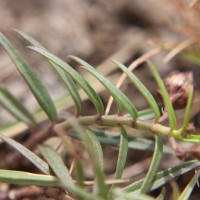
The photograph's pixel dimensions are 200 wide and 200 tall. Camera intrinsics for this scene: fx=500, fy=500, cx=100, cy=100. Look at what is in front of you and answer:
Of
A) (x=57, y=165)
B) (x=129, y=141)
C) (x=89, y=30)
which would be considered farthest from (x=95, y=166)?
(x=89, y=30)

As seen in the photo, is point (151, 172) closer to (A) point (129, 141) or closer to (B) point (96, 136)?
(B) point (96, 136)

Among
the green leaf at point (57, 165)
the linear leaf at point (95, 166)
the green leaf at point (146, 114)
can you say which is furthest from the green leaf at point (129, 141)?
the linear leaf at point (95, 166)

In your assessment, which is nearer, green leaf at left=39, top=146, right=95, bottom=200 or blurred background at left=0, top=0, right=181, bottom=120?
green leaf at left=39, top=146, right=95, bottom=200

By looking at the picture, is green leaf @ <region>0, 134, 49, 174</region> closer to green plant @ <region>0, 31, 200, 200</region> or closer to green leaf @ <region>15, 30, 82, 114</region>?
green plant @ <region>0, 31, 200, 200</region>

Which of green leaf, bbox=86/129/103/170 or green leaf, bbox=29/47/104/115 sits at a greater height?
green leaf, bbox=29/47/104/115

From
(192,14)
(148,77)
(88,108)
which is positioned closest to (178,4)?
(192,14)

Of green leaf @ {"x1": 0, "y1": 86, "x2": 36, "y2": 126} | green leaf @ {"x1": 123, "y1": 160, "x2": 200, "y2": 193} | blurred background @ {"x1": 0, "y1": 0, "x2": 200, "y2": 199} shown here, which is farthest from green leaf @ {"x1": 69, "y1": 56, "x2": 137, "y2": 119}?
blurred background @ {"x1": 0, "y1": 0, "x2": 200, "y2": 199}

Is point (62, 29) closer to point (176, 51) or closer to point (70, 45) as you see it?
point (70, 45)

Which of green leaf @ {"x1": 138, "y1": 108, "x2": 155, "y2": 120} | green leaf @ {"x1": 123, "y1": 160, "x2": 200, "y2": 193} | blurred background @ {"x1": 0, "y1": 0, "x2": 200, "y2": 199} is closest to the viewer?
green leaf @ {"x1": 123, "y1": 160, "x2": 200, "y2": 193}
